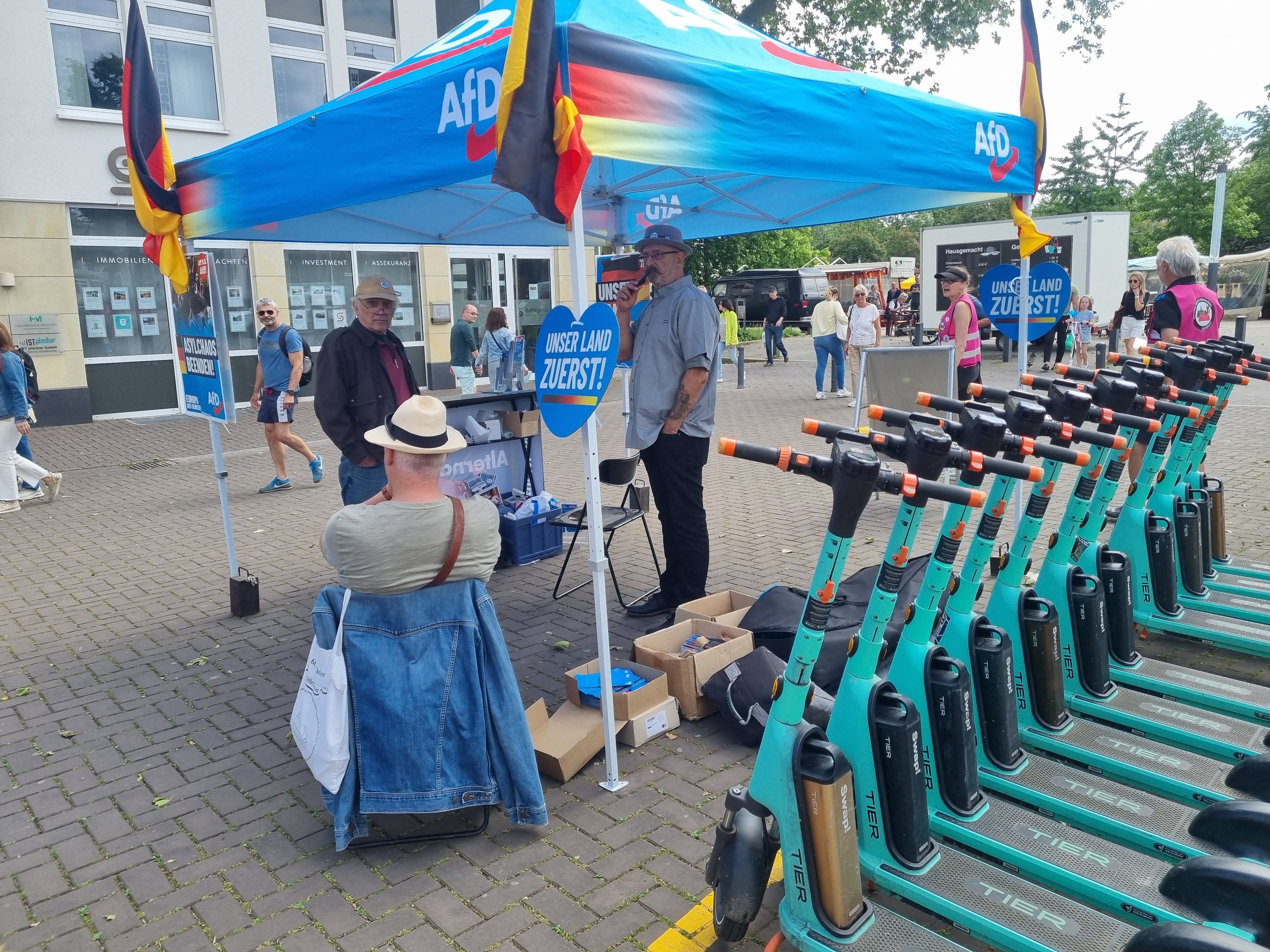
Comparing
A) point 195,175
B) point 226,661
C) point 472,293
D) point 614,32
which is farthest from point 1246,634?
point 472,293

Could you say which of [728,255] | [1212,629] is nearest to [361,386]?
[1212,629]

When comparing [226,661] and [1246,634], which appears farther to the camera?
[226,661]

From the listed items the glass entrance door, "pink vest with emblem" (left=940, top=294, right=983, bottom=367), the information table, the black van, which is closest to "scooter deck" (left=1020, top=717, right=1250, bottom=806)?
the information table

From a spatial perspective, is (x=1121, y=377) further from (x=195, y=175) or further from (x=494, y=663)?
(x=195, y=175)

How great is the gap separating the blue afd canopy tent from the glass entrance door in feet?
42.2

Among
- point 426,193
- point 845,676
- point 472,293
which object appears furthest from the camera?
point 472,293

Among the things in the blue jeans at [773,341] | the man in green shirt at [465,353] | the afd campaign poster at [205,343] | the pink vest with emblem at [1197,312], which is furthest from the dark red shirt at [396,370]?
the blue jeans at [773,341]

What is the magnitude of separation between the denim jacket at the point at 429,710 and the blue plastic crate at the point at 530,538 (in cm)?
317

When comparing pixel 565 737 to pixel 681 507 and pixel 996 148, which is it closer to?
pixel 681 507

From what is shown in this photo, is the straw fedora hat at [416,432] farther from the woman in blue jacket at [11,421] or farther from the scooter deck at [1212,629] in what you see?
the woman in blue jacket at [11,421]

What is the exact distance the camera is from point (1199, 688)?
12.9 feet

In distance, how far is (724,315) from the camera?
1964 centimetres

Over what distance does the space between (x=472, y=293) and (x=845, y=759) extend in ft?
55.0

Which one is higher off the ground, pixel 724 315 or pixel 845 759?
pixel 724 315
